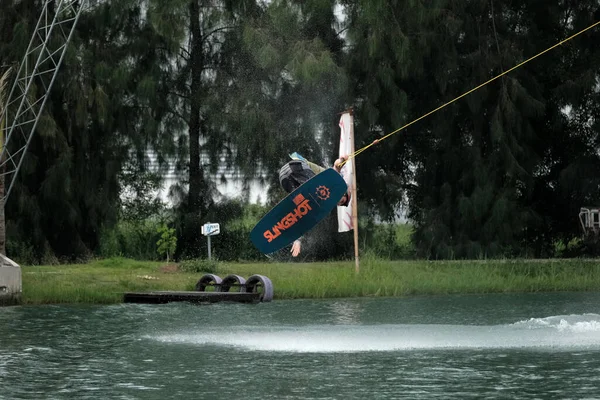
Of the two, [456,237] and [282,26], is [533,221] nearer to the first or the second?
[456,237]

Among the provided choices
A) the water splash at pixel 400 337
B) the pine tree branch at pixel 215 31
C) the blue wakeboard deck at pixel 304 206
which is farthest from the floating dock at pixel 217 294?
the pine tree branch at pixel 215 31

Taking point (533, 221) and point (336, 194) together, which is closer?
point (336, 194)

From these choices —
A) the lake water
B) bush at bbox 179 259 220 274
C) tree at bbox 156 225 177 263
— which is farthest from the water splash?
tree at bbox 156 225 177 263

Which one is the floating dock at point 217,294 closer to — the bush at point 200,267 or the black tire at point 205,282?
the black tire at point 205,282

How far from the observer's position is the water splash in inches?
559

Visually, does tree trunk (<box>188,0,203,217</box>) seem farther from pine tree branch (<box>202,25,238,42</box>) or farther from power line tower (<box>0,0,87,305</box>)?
power line tower (<box>0,0,87,305</box>)

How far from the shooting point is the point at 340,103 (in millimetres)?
29438

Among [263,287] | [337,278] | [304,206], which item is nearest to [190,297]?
[263,287]

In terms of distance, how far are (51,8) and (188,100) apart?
392cm

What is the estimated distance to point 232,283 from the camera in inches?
844

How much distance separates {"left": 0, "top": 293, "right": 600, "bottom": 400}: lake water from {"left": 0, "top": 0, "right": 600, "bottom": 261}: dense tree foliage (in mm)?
8748

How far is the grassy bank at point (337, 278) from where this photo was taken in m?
21.9

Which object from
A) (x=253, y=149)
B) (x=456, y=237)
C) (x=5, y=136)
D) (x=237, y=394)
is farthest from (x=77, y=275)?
(x=237, y=394)

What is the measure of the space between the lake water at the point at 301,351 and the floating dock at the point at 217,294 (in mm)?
245
